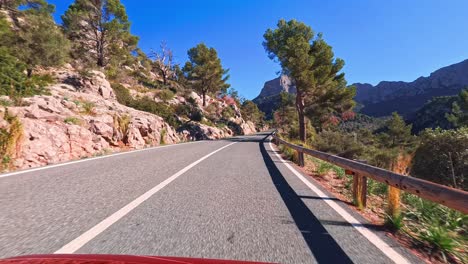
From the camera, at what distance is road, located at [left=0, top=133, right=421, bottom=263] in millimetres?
2654

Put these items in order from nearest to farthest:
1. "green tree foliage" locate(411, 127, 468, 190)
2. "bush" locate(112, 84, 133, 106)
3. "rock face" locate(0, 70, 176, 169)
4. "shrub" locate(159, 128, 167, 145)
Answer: "rock face" locate(0, 70, 176, 169)
"green tree foliage" locate(411, 127, 468, 190)
"shrub" locate(159, 128, 167, 145)
"bush" locate(112, 84, 133, 106)

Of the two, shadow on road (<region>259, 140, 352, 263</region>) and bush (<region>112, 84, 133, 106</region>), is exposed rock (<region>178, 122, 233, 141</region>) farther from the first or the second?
shadow on road (<region>259, 140, 352, 263</region>)

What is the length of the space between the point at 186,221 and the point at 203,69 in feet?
148

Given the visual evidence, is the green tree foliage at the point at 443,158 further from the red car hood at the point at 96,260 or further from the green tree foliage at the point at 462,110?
the green tree foliage at the point at 462,110

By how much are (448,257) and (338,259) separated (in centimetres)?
127

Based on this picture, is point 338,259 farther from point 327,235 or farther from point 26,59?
point 26,59

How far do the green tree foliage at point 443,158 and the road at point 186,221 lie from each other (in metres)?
12.9

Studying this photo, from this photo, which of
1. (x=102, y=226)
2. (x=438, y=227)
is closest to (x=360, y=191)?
(x=438, y=227)

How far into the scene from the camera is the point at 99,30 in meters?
34.4

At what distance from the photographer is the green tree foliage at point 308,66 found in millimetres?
26078

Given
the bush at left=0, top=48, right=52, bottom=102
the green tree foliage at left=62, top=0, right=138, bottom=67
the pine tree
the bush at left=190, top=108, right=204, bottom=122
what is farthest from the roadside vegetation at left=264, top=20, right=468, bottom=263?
the green tree foliage at left=62, top=0, right=138, bottom=67

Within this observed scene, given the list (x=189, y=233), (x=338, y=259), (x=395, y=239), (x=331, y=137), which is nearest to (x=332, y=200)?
(x=395, y=239)

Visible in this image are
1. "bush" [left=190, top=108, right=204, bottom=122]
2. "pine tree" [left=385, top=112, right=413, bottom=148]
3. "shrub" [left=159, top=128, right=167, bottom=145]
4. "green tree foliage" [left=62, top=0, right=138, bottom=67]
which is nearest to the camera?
"shrub" [left=159, top=128, right=167, bottom=145]

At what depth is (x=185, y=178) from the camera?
636cm
